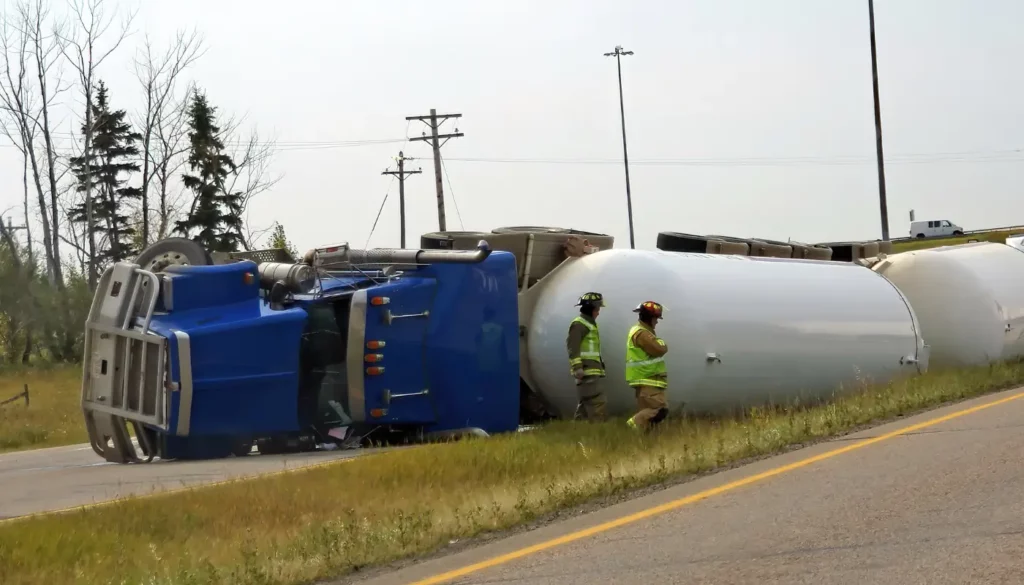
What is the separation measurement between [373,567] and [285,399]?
232 inches

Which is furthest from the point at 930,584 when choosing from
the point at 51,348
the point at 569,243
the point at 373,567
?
the point at 51,348

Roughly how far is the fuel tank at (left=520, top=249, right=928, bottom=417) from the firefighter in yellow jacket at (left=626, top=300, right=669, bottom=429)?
54.0 inches

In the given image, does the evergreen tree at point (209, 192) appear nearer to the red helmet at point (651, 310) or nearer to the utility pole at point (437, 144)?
the utility pole at point (437, 144)

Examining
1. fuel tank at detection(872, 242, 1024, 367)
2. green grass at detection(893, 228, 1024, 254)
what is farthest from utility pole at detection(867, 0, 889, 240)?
fuel tank at detection(872, 242, 1024, 367)

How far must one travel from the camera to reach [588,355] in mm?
14680

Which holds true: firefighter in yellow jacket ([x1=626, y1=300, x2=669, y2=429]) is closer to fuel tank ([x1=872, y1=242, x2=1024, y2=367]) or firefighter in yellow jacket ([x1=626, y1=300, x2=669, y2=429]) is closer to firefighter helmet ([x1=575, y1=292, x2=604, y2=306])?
firefighter helmet ([x1=575, y1=292, x2=604, y2=306])

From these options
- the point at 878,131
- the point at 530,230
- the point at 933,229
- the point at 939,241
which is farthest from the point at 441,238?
the point at 933,229

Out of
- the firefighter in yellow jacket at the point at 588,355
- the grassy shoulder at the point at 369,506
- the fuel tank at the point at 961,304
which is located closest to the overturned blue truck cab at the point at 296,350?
the firefighter in yellow jacket at the point at 588,355

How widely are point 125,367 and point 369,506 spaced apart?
14.7ft

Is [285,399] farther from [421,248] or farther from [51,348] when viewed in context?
[51,348]

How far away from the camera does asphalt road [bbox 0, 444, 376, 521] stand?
427 inches

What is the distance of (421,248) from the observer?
14.8 metres

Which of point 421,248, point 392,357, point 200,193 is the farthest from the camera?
point 200,193

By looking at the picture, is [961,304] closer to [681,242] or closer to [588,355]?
[681,242]
